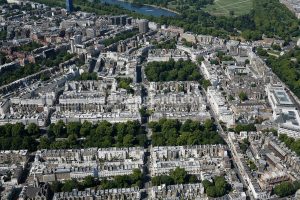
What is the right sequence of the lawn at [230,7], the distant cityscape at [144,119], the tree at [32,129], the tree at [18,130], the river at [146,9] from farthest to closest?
the river at [146,9] → the lawn at [230,7] → the tree at [32,129] → the tree at [18,130] → the distant cityscape at [144,119]

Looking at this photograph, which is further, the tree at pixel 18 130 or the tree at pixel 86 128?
the tree at pixel 86 128

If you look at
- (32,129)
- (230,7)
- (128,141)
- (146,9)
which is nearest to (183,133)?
(128,141)

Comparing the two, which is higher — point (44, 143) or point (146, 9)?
point (44, 143)

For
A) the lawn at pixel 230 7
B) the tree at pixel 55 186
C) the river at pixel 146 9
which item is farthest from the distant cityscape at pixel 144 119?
the river at pixel 146 9

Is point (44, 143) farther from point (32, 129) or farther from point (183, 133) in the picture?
point (183, 133)

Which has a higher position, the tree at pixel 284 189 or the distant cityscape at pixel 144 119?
the tree at pixel 284 189

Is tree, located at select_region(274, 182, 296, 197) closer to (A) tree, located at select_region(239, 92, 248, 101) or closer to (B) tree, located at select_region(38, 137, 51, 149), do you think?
(A) tree, located at select_region(239, 92, 248, 101)

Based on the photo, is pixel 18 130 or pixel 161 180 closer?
pixel 161 180

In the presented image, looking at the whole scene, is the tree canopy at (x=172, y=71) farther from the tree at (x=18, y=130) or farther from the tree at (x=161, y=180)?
the tree at (x=161, y=180)
